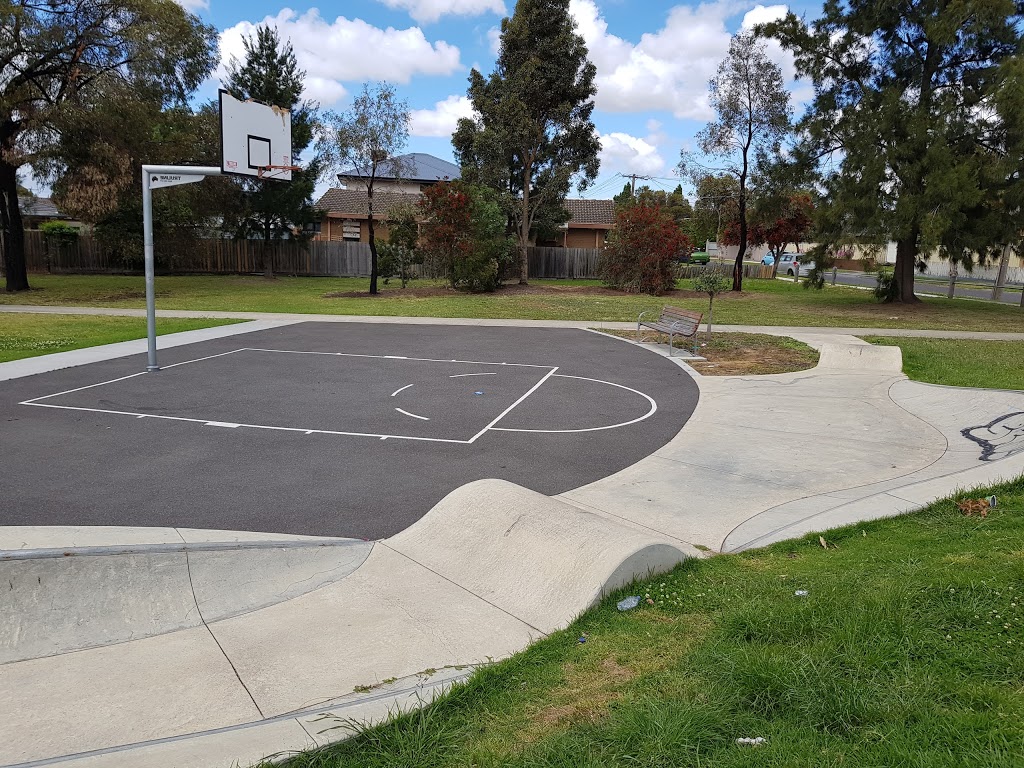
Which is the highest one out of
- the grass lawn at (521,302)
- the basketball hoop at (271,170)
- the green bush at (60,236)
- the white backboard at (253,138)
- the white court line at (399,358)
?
the white backboard at (253,138)

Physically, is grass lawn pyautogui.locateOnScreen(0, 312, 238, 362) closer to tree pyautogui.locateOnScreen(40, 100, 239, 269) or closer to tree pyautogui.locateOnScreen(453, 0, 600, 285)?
tree pyautogui.locateOnScreen(40, 100, 239, 269)

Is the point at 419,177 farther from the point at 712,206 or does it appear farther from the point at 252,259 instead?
the point at 712,206

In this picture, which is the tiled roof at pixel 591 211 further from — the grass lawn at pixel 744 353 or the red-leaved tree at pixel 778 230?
the grass lawn at pixel 744 353

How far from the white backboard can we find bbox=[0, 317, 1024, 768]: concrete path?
11.7 metres

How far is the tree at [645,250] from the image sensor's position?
3450cm

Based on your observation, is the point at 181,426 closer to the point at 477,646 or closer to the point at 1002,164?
the point at 477,646

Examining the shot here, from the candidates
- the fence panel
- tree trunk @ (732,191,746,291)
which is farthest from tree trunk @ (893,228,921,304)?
the fence panel

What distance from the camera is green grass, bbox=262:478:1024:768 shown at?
10.3ft

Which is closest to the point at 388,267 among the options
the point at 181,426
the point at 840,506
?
the point at 181,426

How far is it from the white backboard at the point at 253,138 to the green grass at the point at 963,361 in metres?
14.7

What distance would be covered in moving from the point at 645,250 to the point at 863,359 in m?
20.7

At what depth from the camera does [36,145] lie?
27266 mm

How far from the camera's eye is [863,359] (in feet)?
49.8

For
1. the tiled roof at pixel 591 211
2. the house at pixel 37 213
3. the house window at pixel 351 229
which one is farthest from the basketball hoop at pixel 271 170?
the tiled roof at pixel 591 211
